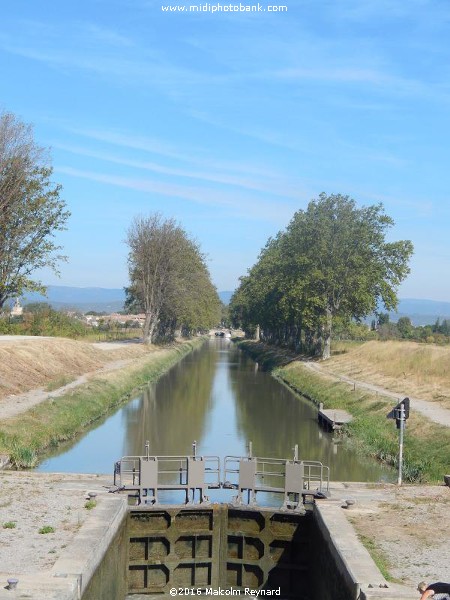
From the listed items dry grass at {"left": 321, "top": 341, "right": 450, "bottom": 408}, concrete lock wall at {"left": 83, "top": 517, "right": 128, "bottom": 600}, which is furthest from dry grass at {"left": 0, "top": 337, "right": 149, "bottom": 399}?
concrete lock wall at {"left": 83, "top": 517, "right": 128, "bottom": 600}

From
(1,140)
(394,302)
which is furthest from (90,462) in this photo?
(394,302)

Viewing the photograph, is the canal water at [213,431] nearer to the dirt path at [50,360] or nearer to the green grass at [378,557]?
the dirt path at [50,360]

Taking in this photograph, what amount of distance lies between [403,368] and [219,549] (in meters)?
36.0

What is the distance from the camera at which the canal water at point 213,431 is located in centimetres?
2966

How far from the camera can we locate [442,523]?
17.9 meters

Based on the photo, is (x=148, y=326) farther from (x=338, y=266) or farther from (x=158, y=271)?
(x=338, y=266)

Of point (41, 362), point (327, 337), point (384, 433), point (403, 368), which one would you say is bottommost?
point (384, 433)

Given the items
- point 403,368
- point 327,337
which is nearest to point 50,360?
point 403,368

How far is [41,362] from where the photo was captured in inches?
2004

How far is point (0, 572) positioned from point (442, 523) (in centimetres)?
958

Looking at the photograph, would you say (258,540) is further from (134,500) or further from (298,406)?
(298,406)

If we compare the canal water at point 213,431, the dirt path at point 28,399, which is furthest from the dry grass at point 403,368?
the dirt path at point 28,399

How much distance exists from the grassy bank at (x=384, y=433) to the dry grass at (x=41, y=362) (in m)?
16.2

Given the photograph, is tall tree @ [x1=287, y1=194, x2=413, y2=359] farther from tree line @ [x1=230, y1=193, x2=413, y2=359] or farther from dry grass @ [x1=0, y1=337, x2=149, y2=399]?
dry grass @ [x1=0, y1=337, x2=149, y2=399]
